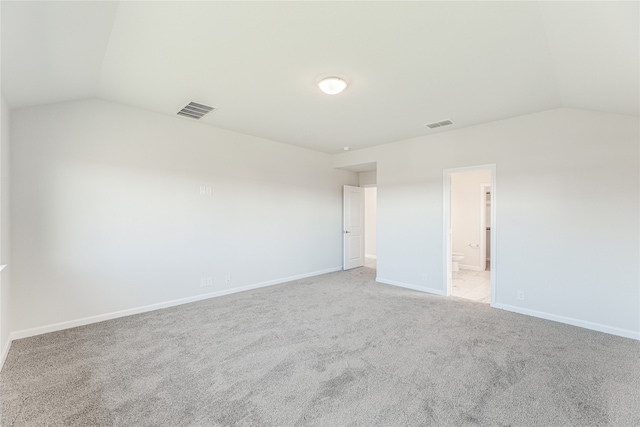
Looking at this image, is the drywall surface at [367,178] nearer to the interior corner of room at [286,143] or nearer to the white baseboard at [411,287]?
the interior corner of room at [286,143]

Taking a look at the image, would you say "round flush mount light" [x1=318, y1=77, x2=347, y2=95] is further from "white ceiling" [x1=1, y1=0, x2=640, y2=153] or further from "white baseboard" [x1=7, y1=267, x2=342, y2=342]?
"white baseboard" [x1=7, y1=267, x2=342, y2=342]

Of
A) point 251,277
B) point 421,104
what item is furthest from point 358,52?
point 251,277

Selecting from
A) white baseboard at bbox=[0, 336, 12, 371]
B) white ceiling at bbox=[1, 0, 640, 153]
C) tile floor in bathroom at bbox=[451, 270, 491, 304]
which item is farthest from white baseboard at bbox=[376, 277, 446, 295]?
white baseboard at bbox=[0, 336, 12, 371]

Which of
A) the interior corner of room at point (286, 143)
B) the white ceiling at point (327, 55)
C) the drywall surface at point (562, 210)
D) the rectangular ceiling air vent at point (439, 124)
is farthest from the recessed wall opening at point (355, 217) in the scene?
the white ceiling at point (327, 55)

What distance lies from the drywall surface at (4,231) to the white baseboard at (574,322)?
5755mm

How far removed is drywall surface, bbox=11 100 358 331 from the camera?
3.01m

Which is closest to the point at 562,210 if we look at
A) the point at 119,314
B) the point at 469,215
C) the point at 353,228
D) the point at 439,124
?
the point at 439,124

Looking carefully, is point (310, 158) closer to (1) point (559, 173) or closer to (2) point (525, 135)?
(2) point (525, 135)

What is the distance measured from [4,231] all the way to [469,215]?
8099 mm

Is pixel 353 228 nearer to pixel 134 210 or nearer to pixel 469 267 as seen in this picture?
pixel 469 267

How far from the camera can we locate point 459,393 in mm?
2029

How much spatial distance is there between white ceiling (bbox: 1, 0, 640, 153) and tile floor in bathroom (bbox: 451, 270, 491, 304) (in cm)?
290

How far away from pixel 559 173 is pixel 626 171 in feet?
1.88

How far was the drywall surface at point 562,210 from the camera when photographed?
10.1 ft
